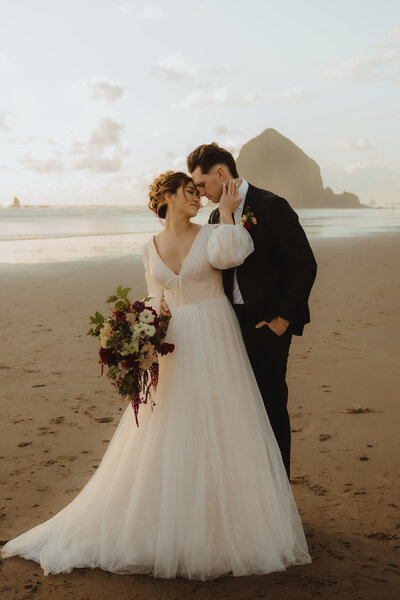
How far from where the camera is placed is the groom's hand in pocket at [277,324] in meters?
3.72

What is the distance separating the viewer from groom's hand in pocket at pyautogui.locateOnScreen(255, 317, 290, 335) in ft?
12.2

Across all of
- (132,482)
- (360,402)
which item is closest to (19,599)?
(132,482)

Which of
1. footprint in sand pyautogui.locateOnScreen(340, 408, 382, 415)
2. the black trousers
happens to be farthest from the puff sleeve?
footprint in sand pyautogui.locateOnScreen(340, 408, 382, 415)

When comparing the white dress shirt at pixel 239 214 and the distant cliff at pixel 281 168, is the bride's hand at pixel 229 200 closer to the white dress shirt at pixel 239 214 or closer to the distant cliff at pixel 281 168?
the white dress shirt at pixel 239 214

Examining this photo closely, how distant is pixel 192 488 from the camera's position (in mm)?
3303

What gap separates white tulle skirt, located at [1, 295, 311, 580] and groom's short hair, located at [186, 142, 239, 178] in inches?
32.0

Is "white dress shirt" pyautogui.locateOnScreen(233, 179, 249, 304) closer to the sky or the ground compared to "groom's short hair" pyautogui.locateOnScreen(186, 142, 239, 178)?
closer to the ground

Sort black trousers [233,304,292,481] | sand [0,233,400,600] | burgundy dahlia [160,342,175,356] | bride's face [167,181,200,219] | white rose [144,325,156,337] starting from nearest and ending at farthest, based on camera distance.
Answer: sand [0,233,400,600]
white rose [144,325,156,337]
burgundy dahlia [160,342,175,356]
bride's face [167,181,200,219]
black trousers [233,304,292,481]

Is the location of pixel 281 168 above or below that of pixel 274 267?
above

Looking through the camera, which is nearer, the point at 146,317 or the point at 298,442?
the point at 146,317

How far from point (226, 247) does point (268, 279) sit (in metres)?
0.50

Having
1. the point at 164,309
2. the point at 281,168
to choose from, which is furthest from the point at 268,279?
the point at 281,168

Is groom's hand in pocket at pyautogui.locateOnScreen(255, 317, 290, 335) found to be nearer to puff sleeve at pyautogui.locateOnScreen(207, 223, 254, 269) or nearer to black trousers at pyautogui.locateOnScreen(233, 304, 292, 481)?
black trousers at pyautogui.locateOnScreen(233, 304, 292, 481)

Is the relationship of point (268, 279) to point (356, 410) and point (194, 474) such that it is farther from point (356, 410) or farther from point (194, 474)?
point (356, 410)
